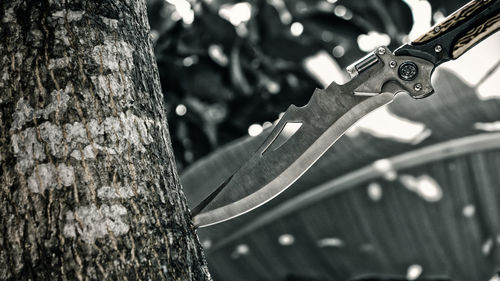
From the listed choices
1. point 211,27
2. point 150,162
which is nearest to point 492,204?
point 211,27

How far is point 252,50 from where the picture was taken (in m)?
2.27

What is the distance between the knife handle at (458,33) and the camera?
3.34ft

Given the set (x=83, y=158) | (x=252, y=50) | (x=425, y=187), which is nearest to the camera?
(x=83, y=158)

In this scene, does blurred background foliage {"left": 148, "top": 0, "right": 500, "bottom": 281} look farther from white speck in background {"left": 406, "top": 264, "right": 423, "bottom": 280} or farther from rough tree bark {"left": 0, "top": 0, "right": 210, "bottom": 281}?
rough tree bark {"left": 0, "top": 0, "right": 210, "bottom": 281}

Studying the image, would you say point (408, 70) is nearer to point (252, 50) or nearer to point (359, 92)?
point (359, 92)

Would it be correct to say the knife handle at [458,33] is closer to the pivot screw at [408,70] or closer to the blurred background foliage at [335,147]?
the pivot screw at [408,70]

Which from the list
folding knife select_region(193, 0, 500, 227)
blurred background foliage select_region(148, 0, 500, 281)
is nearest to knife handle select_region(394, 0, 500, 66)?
folding knife select_region(193, 0, 500, 227)

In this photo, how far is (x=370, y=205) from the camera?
76.7 inches

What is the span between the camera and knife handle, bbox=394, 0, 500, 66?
1019mm

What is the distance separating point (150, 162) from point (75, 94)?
0.14 meters

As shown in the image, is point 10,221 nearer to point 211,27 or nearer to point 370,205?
point 370,205

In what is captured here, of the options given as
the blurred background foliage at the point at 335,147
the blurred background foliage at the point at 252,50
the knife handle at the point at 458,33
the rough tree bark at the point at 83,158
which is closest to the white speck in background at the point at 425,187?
the blurred background foliage at the point at 335,147

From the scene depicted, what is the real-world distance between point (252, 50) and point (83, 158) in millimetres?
1616

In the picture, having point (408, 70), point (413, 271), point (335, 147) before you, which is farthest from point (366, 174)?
point (408, 70)
